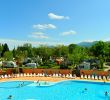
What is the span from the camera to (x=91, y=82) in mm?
25734

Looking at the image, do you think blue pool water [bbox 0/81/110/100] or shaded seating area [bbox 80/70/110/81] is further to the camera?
shaded seating area [bbox 80/70/110/81]

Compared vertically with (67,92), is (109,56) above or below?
above

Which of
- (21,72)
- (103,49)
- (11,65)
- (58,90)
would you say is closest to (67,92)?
(58,90)

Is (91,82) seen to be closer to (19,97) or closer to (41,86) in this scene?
(41,86)

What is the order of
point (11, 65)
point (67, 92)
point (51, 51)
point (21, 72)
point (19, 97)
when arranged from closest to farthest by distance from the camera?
point (19, 97) < point (67, 92) < point (21, 72) < point (11, 65) < point (51, 51)

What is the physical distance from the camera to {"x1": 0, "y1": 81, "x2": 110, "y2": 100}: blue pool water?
66.4 feet

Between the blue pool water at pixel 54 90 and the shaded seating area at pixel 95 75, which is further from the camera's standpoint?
the shaded seating area at pixel 95 75

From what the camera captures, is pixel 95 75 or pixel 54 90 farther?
pixel 95 75

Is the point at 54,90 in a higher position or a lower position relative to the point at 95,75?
lower

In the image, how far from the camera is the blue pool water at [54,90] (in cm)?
2023

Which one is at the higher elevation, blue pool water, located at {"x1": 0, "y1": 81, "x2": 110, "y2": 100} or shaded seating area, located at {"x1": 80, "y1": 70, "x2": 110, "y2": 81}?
shaded seating area, located at {"x1": 80, "y1": 70, "x2": 110, "y2": 81}

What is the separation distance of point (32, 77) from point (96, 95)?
10.7 meters

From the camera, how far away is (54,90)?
76.0 ft

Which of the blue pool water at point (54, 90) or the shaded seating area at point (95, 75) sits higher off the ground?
the shaded seating area at point (95, 75)
